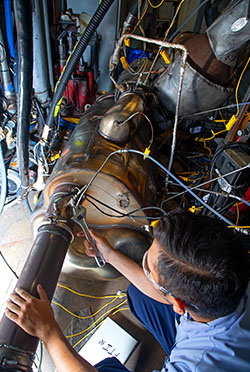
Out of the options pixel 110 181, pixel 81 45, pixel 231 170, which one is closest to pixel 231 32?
pixel 231 170

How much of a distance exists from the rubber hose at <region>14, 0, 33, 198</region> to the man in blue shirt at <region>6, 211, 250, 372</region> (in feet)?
3.76

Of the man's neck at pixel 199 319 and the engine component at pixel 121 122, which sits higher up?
the engine component at pixel 121 122

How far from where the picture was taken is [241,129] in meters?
2.05

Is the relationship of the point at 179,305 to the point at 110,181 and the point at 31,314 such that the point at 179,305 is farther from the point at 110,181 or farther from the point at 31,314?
the point at 110,181

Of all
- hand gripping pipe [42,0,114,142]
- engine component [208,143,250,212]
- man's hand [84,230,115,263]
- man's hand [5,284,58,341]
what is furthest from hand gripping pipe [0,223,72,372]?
hand gripping pipe [42,0,114,142]

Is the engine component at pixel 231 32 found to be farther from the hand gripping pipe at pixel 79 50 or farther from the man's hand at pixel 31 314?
the man's hand at pixel 31 314

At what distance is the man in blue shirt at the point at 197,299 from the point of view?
2.51 ft

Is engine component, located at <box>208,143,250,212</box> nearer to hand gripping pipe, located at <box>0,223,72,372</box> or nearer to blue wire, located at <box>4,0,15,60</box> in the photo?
hand gripping pipe, located at <box>0,223,72,372</box>

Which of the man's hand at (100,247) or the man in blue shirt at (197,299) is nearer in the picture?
the man in blue shirt at (197,299)

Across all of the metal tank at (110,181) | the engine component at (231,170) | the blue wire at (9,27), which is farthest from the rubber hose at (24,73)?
the engine component at (231,170)

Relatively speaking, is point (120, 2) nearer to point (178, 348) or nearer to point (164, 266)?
point (164, 266)

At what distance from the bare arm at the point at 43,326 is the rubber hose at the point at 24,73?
3.76ft

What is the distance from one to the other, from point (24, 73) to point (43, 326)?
1357 millimetres

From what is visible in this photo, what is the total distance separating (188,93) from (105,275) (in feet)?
4.97
